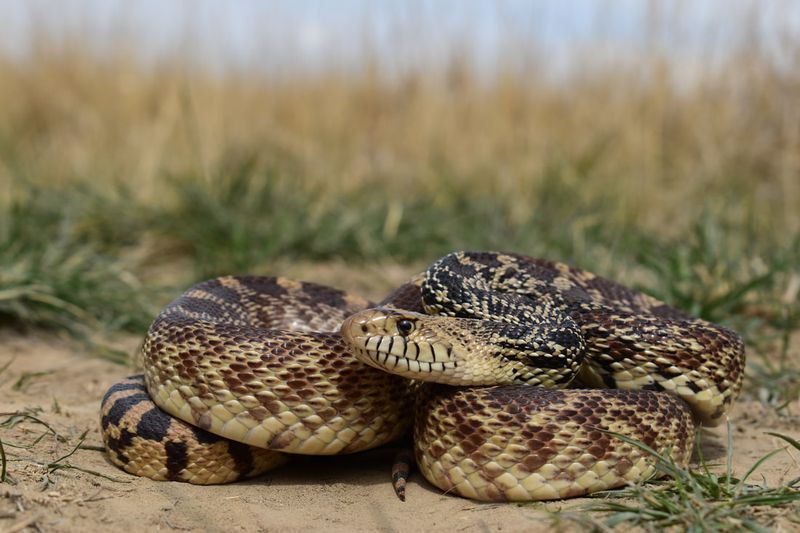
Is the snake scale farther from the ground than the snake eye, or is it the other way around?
the snake eye

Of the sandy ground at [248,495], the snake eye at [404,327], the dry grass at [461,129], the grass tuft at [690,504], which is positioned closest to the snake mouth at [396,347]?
the snake eye at [404,327]

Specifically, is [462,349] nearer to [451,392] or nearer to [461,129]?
[451,392]

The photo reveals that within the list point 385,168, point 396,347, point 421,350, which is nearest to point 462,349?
point 421,350

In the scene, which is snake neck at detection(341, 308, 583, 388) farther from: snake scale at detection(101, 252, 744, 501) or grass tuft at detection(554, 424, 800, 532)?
grass tuft at detection(554, 424, 800, 532)

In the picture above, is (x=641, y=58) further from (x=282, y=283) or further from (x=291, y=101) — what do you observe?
(x=282, y=283)

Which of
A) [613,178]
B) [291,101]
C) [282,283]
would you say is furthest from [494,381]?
[291,101]

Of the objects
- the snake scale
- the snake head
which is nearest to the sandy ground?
the snake scale

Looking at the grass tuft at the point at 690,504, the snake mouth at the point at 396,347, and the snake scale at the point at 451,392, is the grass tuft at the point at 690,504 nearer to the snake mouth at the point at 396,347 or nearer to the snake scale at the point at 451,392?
the snake scale at the point at 451,392
